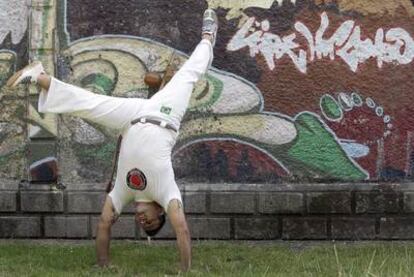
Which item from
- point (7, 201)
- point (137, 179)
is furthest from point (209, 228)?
point (7, 201)

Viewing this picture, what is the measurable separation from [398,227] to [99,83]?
11.3ft

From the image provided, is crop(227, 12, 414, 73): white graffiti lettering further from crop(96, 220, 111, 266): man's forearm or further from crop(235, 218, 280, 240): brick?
crop(96, 220, 111, 266): man's forearm

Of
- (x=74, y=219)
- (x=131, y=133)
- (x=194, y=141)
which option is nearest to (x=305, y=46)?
(x=194, y=141)

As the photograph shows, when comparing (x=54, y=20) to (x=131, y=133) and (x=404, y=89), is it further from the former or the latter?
(x=404, y=89)

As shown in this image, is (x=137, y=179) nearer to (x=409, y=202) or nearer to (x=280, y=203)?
(x=280, y=203)

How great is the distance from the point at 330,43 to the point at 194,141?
173cm

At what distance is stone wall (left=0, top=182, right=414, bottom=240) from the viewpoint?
7703mm

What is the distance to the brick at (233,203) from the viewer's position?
25.5 feet

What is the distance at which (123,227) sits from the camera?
7898 mm

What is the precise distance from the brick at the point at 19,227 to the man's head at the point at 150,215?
213 centimetres

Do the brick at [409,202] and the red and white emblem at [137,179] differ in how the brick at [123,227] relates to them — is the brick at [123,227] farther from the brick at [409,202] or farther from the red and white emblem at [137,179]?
the brick at [409,202]

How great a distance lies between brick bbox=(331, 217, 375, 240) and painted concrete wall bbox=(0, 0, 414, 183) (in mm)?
464

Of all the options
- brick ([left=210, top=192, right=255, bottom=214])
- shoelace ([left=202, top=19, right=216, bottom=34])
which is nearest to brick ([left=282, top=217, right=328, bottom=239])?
brick ([left=210, top=192, right=255, bottom=214])

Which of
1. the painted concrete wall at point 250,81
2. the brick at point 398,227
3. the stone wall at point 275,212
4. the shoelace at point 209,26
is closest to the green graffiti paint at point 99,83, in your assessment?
the painted concrete wall at point 250,81
